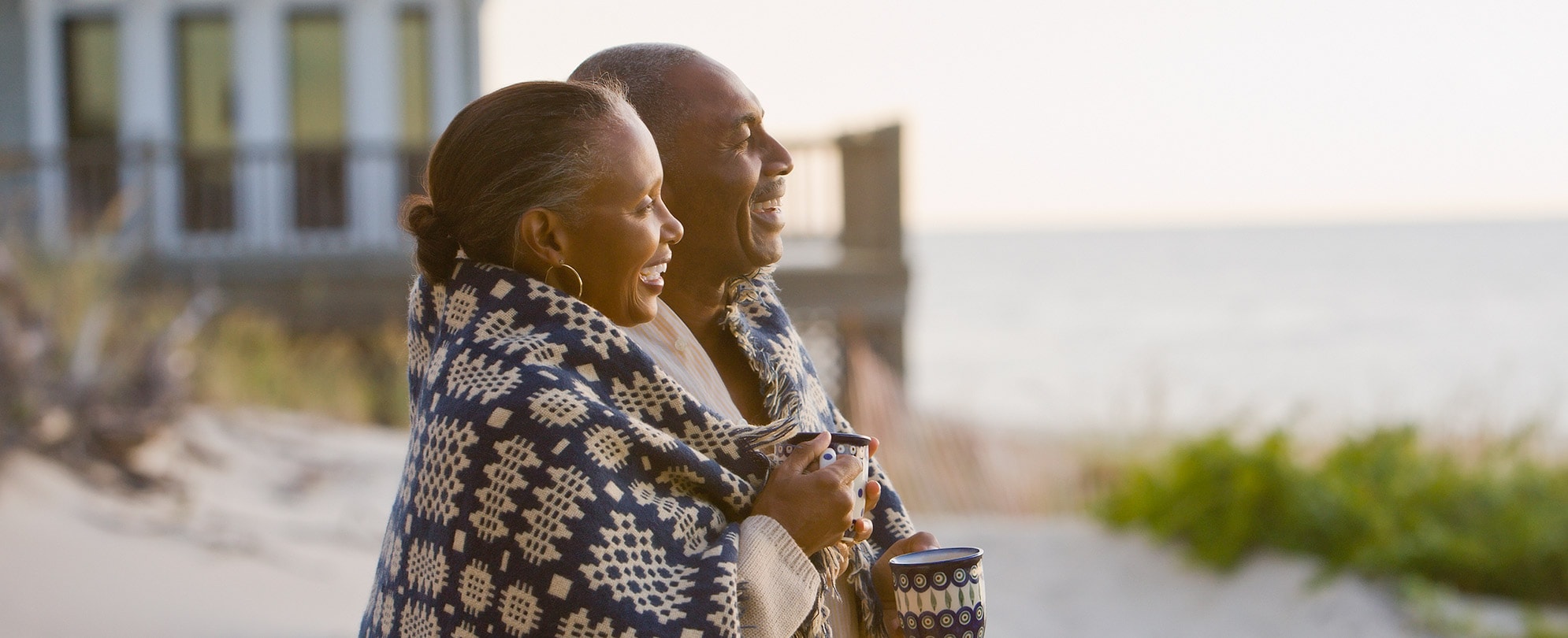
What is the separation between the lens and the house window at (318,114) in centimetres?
1397

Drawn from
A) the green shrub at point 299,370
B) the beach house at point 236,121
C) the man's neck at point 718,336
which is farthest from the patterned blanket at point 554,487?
the beach house at point 236,121

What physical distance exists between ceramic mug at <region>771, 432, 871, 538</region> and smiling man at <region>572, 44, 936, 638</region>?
135 millimetres

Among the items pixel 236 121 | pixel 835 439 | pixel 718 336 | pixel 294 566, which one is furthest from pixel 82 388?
pixel 236 121

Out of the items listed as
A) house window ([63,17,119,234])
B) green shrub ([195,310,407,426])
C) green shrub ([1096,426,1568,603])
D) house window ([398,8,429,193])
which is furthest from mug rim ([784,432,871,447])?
house window ([63,17,119,234])

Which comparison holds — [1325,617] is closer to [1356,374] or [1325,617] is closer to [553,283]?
[553,283]

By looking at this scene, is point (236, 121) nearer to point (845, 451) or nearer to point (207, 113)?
point (207, 113)

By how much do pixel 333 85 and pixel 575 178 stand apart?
13.9 metres

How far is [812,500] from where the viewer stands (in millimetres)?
1938

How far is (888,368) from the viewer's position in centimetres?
1104

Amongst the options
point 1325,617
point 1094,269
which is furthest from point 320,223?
point 1094,269

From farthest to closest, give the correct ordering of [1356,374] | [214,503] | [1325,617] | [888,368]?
[1356,374], [888,368], [214,503], [1325,617]

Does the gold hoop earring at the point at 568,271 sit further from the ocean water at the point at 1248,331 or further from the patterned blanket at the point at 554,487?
the ocean water at the point at 1248,331

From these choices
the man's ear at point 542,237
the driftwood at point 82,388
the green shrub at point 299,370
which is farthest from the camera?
the green shrub at point 299,370

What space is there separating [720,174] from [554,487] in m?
0.68
